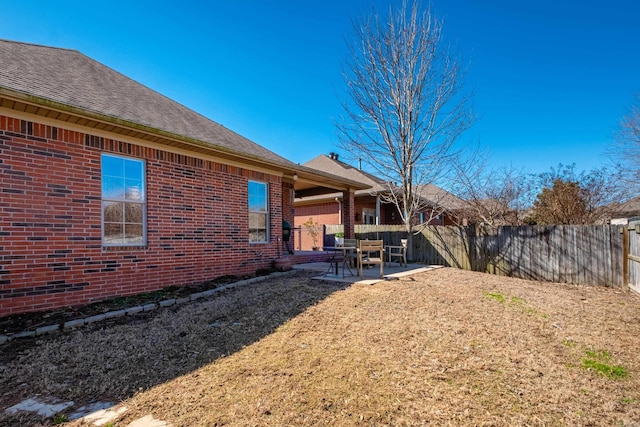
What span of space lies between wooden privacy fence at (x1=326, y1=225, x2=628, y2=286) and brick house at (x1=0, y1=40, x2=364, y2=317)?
6.25m

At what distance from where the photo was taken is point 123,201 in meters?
6.12

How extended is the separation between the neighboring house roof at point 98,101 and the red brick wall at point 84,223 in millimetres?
358

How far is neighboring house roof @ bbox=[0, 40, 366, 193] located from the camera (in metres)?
4.89

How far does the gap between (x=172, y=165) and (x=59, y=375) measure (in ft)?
14.8

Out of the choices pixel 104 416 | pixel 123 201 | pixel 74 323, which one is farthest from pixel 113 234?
pixel 104 416

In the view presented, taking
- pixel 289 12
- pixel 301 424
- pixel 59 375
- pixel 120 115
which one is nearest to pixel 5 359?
pixel 59 375

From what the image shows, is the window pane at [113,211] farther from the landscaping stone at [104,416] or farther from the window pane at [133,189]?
the landscaping stone at [104,416]

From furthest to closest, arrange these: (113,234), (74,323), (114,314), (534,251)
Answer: (534,251) < (113,234) < (114,314) < (74,323)

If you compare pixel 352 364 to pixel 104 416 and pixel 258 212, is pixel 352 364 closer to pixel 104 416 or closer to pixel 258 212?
pixel 104 416

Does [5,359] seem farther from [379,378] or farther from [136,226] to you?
[379,378]

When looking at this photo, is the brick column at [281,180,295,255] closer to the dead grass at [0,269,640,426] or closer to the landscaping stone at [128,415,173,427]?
A: the dead grass at [0,269,640,426]

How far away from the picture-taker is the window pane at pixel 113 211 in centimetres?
588

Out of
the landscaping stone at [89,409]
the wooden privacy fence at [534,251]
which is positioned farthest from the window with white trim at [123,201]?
the wooden privacy fence at [534,251]

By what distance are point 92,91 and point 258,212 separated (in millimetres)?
4564
